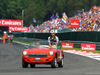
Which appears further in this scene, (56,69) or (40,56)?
(40,56)

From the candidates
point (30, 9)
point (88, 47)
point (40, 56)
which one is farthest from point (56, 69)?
point (30, 9)

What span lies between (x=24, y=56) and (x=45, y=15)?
4377 inches

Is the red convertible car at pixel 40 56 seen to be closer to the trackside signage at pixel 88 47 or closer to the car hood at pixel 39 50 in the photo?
the car hood at pixel 39 50

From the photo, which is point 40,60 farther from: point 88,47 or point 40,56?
point 88,47

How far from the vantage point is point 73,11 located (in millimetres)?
98562

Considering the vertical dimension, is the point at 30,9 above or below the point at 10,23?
above

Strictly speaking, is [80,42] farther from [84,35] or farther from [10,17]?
[10,17]

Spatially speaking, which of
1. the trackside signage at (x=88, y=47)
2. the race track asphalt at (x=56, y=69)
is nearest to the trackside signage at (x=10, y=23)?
the trackside signage at (x=88, y=47)

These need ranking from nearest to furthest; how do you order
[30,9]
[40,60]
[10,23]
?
1. [40,60]
2. [10,23]
3. [30,9]

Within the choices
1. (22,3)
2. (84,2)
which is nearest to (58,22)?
(84,2)

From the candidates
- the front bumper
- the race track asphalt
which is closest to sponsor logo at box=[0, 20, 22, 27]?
the race track asphalt

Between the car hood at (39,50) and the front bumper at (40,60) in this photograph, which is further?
the car hood at (39,50)

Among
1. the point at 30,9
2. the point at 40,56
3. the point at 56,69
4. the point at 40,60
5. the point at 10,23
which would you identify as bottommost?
the point at 56,69

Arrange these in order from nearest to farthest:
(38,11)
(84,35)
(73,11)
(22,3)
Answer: (84,35) → (73,11) → (38,11) → (22,3)
